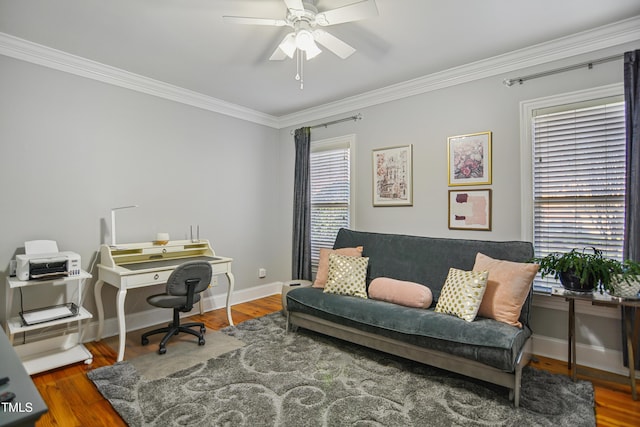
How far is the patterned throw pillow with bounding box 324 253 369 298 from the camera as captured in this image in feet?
10.5

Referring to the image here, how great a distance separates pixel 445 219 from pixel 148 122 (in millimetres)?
3320

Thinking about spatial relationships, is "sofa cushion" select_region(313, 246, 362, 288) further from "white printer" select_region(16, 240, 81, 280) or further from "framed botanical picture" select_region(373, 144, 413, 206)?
"white printer" select_region(16, 240, 81, 280)

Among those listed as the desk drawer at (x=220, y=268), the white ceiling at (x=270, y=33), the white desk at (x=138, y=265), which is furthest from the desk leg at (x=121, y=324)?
the white ceiling at (x=270, y=33)

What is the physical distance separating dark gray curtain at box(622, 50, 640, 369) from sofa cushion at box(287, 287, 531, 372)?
0.89 meters

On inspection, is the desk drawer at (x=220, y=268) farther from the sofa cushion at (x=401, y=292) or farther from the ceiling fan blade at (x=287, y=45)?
the ceiling fan blade at (x=287, y=45)

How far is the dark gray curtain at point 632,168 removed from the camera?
7.70 feet

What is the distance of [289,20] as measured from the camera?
2215mm

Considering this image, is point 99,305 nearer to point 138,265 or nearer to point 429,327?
point 138,265

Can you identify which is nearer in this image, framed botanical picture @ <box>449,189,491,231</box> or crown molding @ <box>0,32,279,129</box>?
crown molding @ <box>0,32,279,129</box>

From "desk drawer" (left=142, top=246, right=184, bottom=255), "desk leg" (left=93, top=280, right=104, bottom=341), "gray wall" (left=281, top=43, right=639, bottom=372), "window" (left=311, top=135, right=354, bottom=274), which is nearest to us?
"gray wall" (left=281, top=43, right=639, bottom=372)

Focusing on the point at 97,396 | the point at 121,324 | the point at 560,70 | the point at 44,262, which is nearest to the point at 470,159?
the point at 560,70

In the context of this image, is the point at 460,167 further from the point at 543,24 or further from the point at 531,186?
the point at 543,24

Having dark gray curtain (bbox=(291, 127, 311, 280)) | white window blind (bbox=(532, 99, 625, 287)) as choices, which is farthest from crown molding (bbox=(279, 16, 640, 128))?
dark gray curtain (bbox=(291, 127, 311, 280))

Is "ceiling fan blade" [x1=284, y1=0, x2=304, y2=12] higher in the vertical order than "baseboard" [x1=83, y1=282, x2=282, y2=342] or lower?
higher
